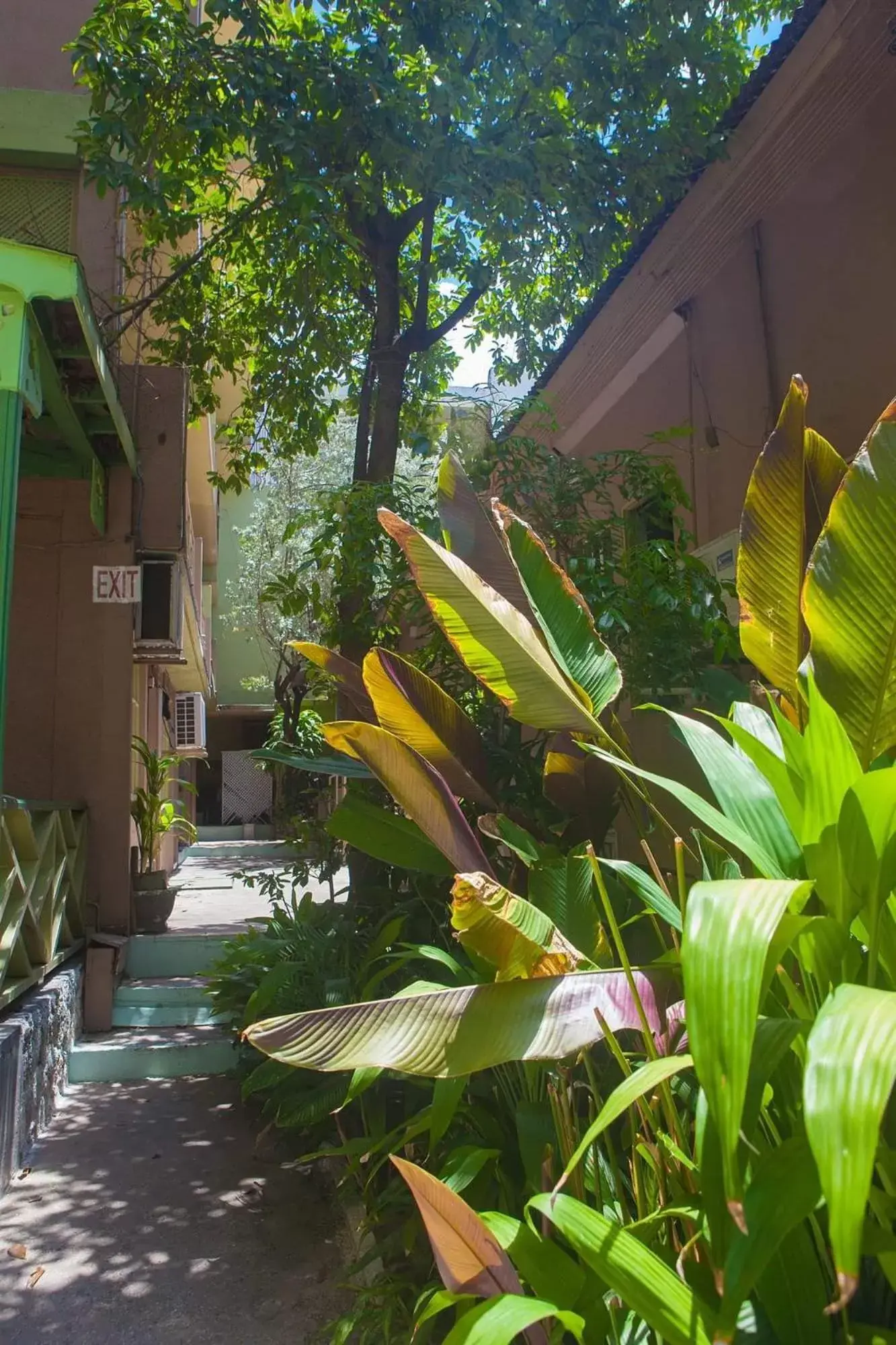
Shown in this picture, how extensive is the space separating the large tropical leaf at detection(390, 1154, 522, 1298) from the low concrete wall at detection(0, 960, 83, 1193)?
2902 mm

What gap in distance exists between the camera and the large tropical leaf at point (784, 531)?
214cm

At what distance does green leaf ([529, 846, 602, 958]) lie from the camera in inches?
85.5

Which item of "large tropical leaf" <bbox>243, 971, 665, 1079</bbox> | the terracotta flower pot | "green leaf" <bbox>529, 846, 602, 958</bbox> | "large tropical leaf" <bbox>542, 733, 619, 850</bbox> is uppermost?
"large tropical leaf" <bbox>542, 733, 619, 850</bbox>

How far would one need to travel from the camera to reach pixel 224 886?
516 inches

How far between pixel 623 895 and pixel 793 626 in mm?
826

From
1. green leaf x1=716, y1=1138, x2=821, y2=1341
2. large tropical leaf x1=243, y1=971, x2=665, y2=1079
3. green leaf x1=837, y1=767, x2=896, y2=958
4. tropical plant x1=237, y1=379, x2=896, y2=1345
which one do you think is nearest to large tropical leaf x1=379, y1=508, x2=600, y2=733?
tropical plant x1=237, y1=379, x2=896, y2=1345

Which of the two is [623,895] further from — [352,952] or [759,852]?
[352,952]

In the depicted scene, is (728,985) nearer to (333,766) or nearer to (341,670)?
(341,670)

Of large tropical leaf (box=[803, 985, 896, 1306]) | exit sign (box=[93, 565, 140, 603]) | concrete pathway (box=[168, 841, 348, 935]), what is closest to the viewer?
large tropical leaf (box=[803, 985, 896, 1306])

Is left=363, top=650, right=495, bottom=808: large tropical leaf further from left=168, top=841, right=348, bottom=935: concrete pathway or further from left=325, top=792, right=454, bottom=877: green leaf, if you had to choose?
left=168, top=841, right=348, bottom=935: concrete pathway

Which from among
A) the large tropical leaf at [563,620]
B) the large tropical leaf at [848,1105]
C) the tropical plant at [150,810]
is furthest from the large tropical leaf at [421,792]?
the tropical plant at [150,810]

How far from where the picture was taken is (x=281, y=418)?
8.73 m

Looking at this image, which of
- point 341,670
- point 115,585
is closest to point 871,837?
point 341,670

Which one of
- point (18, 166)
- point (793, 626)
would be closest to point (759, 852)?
point (793, 626)
